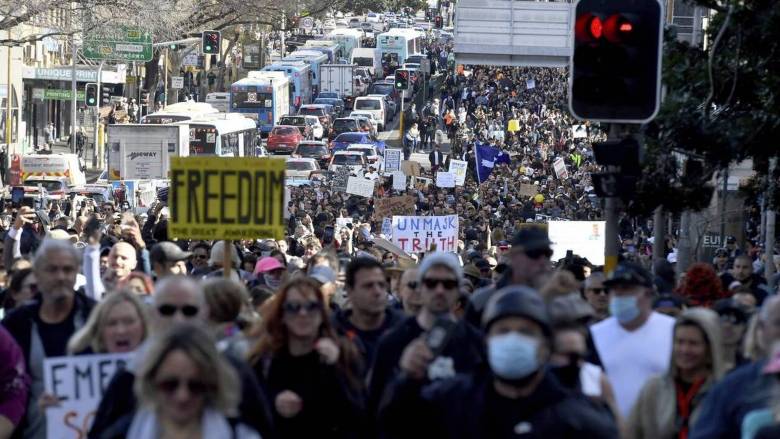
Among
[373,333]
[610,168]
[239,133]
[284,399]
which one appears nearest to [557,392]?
[284,399]

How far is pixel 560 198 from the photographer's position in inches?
1713

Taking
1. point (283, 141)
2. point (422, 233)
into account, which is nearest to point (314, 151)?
point (283, 141)

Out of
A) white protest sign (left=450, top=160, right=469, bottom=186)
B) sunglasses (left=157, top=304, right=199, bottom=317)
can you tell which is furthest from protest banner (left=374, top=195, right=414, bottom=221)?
sunglasses (left=157, top=304, right=199, bottom=317)

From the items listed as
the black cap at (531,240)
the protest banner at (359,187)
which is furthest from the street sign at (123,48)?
the black cap at (531,240)

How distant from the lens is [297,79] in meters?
79.2

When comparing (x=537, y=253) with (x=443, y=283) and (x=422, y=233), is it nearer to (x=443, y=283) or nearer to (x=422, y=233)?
(x=443, y=283)

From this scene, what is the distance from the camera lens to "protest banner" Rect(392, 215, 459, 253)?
22109mm

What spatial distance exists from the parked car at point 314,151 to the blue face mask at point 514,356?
51.3m

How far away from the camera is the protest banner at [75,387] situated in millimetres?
7402

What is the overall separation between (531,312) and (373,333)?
290 centimetres

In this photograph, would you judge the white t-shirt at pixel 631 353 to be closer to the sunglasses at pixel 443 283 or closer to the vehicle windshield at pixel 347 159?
the sunglasses at pixel 443 283

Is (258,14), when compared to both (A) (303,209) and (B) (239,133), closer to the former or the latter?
(B) (239,133)

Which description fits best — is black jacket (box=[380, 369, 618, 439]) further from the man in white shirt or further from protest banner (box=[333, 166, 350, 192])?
protest banner (box=[333, 166, 350, 192])

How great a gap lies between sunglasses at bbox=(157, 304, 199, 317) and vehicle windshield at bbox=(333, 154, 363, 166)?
4656 centimetres
